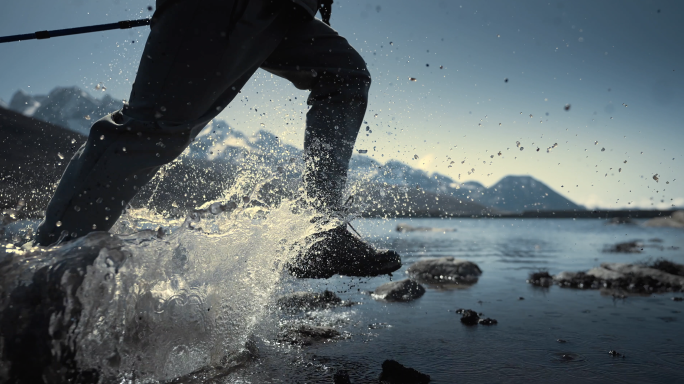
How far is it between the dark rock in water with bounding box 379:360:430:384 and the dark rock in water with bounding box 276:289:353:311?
3.66ft

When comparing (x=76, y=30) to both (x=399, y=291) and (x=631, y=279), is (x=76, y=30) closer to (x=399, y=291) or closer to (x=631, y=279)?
(x=399, y=291)

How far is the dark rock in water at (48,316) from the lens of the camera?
3.30 feet

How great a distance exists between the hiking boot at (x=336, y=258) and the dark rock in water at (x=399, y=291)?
2.98 feet

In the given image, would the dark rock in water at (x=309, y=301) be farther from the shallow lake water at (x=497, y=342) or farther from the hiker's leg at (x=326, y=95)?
the hiker's leg at (x=326, y=95)

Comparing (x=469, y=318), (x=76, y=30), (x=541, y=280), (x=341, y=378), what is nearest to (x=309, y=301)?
(x=469, y=318)

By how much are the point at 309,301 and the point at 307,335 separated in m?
0.78

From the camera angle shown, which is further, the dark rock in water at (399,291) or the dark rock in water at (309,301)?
the dark rock in water at (399,291)

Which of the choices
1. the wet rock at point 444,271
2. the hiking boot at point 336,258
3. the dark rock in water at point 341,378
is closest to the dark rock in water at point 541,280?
the wet rock at point 444,271

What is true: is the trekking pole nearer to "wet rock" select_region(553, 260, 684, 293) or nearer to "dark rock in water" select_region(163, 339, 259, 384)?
"dark rock in water" select_region(163, 339, 259, 384)

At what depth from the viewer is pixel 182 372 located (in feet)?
4.37

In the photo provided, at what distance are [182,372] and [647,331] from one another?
2.08 m

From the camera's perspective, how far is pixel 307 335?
181cm

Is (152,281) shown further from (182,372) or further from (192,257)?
(182,372)

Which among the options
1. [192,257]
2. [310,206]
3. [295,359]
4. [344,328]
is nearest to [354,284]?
[344,328]
